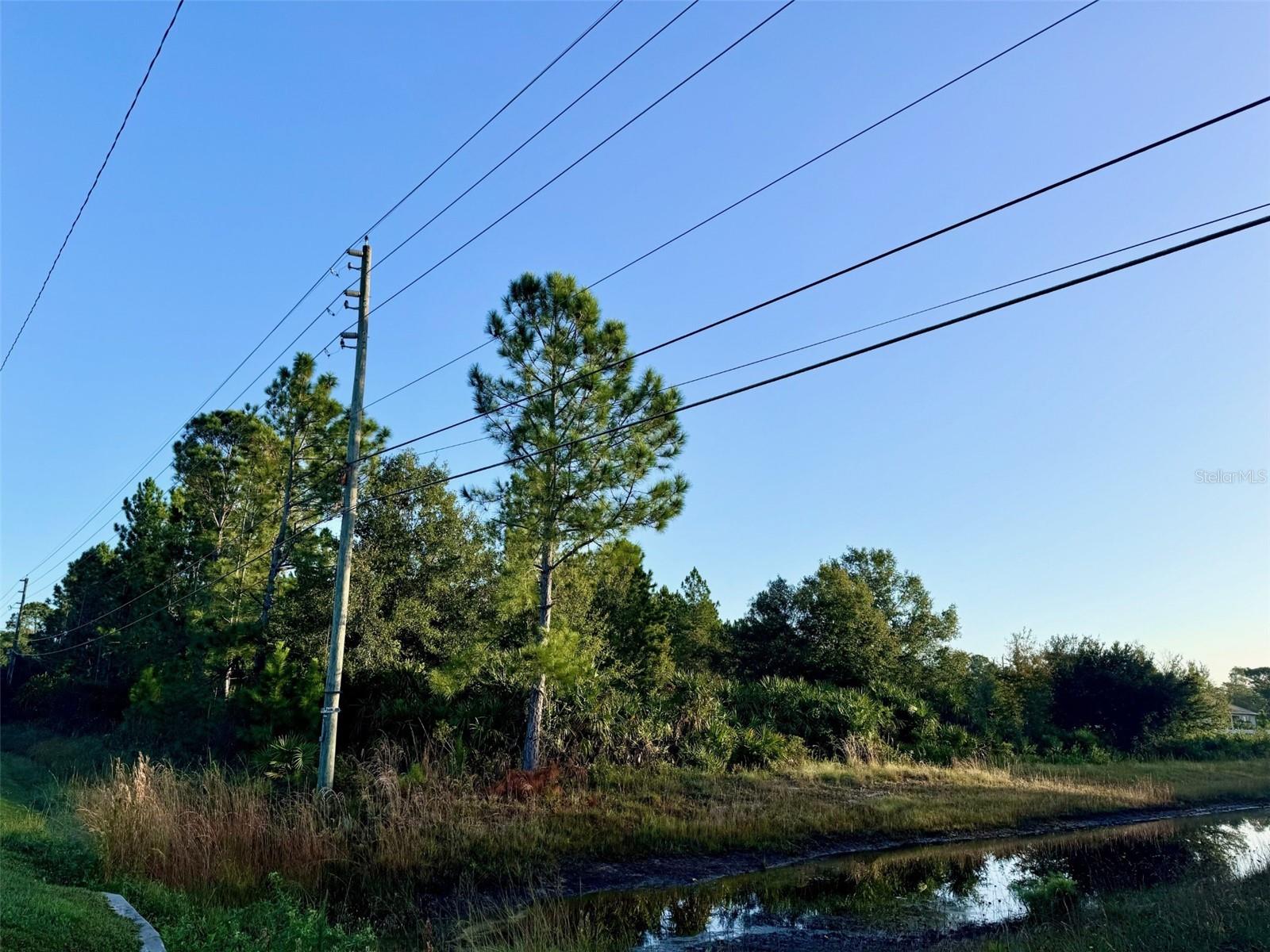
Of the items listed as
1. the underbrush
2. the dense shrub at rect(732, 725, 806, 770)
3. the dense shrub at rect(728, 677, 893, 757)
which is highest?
the dense shrub at rect(728, 677, 893, 757)

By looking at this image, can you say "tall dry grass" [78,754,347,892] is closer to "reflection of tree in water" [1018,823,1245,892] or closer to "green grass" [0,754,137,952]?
"green grass" [0,754,137,952]

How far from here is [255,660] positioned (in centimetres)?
2684

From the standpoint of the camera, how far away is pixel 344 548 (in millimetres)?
15477

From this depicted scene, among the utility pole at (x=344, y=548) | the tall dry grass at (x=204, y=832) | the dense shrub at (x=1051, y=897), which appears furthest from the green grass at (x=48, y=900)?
the dense shrub at (x=1051, y=897)

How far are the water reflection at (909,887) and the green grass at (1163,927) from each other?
133 cm

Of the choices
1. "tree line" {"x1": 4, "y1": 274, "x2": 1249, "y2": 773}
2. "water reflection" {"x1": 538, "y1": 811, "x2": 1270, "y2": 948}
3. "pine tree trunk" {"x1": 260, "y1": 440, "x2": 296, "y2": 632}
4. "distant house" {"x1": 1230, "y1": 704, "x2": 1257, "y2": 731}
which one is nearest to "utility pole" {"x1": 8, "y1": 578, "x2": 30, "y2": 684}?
"tree line" {"x1": 4, "y1": 274, "x2": 1249, "y2": 773}

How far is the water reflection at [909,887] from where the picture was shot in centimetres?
1204

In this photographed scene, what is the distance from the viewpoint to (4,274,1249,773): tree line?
19875mm

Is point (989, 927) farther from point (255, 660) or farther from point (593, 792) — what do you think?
point (255, 660)

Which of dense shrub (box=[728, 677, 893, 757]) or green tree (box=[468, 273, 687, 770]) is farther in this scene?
dense shrub (box=[728, 677, 893, 757])

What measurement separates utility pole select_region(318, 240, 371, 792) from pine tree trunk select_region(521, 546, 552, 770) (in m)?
4.75

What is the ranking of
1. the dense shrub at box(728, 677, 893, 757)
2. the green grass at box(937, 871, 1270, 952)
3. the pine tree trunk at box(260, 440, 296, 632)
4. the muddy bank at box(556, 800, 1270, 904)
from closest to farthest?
the green grass at box(937, 871, 1270, 952)
the muddy bank at box(556, 800, 1270, 904)
the dense shrub at box(728, 677, 893, 757)
the pine tree trunk at box(260, 440, 296, 632)

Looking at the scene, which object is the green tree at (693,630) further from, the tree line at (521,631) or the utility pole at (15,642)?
the utility pole at (15,642)

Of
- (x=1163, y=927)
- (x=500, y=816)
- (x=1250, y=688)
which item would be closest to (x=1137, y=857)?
(x=1163, y=927)
